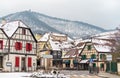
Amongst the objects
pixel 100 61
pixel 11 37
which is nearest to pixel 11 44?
pixel 11 37

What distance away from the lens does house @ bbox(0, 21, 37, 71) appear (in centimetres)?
6562

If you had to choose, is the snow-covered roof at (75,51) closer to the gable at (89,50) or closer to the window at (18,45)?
the gable at (89,50)

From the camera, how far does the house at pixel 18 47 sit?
65.6 metres

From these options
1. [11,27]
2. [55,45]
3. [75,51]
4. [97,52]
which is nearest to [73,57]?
[75,51]

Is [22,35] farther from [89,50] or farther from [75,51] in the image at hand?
[75,51]

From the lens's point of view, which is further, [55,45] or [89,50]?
[55,45]

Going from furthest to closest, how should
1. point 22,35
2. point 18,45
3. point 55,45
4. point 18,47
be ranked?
point 55,45 → point 22,35 → point 18,45 → point 18,47

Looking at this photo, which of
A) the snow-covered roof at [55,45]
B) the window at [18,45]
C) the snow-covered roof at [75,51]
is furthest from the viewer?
the snow-covered roof at [55,45]

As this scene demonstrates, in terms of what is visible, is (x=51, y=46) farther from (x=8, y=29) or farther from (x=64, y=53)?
(x=8, y=29)

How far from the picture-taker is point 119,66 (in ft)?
151

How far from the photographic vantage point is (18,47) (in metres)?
68.0

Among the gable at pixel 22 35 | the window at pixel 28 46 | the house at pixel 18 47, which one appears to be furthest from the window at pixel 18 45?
the window at pixel 28 46

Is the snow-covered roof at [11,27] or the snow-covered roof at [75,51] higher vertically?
the snow-covered roof at [11,27]

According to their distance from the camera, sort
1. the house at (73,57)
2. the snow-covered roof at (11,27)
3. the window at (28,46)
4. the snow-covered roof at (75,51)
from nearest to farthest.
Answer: the snow-covered roof at (11,27) < the window at (28,46) < the house at (73,57) < the snow-covered roof at (75,51)
